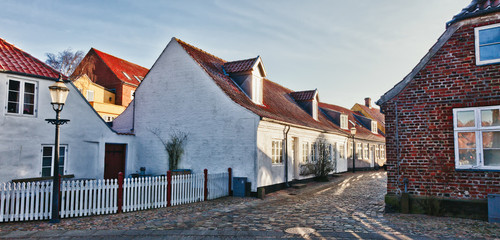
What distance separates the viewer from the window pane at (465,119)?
29.3 ft

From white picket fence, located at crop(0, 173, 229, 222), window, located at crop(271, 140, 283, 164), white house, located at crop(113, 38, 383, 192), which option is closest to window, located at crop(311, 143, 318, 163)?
white house, located at crop(113, 38, 383, 192)

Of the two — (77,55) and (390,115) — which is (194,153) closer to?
(390,115)

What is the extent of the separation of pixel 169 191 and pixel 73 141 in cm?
491

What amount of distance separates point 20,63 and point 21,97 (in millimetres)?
1360

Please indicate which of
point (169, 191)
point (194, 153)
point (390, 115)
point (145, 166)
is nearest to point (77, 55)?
point (145, 166)

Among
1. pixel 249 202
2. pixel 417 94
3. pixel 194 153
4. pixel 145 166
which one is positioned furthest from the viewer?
pixel 145 166

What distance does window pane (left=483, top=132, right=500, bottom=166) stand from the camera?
8570mm

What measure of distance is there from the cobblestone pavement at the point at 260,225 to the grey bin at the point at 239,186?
6.26 ft

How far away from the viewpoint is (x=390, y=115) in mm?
10078

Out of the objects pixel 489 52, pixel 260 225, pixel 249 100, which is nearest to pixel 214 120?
pixel 249 100

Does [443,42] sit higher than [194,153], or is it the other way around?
[443,42]

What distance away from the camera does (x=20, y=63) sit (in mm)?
11930

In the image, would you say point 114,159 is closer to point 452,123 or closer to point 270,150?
point 270,150

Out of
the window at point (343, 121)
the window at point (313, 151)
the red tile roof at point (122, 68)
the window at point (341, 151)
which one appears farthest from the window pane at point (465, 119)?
the red tile roof at point (122, 68)
